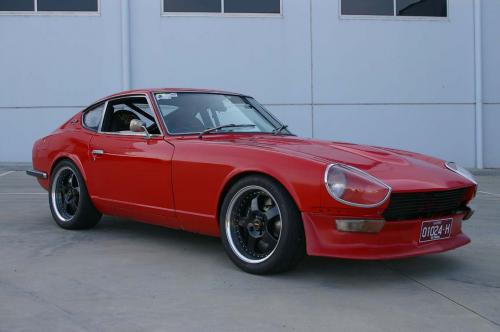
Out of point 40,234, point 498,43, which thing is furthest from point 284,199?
point 498,43

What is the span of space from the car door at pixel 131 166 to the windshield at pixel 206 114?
0.14 meters

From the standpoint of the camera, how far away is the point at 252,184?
410cm

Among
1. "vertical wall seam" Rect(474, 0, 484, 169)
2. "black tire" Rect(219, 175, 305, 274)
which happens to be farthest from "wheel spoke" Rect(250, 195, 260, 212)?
"vertical wall seam" Rect(474, 0, 484, 169)

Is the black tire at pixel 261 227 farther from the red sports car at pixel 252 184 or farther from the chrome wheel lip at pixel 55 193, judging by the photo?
the chrome wheel lip at pixel 55 193

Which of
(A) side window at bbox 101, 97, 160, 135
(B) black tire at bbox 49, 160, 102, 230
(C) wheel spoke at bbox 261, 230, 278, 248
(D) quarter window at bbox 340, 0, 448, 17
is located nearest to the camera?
(C) wheel spoke at bbox 261, 230, 278, 248

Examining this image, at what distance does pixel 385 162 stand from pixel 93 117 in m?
3.05

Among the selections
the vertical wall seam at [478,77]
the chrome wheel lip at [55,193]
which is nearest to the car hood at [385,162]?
the chrome wheel lip at [55,193]

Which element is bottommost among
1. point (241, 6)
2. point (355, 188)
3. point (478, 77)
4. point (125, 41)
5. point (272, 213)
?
point (272, 213)

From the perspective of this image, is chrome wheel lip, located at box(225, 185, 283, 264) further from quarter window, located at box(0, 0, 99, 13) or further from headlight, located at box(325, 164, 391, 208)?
quarter window, located at box(0, 0, 99, 13)

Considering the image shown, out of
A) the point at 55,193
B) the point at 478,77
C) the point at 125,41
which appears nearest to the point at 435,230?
the point at 55,193

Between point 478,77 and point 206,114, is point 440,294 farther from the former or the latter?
point 478,77

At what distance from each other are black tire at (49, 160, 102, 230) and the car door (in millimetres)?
200

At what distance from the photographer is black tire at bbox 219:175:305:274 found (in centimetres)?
389

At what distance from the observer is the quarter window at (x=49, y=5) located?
570 inches
